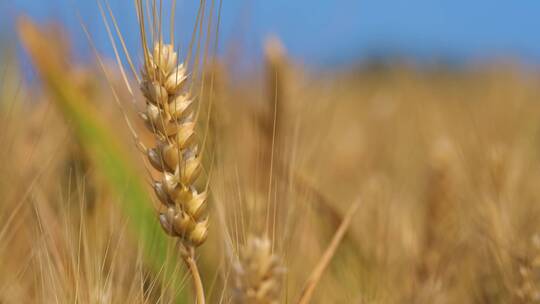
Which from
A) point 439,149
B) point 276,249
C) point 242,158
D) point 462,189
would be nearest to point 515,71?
point 462,189

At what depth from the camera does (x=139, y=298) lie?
1.88 ft

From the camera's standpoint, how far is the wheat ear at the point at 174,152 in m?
0.49

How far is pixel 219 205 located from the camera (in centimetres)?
59

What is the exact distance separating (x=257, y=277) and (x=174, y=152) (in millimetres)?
118

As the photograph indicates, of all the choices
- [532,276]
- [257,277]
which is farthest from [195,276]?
[532,276]

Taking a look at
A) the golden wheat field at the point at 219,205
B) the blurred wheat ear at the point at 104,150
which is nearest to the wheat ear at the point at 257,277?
the golden wheat field at the point at 219,205

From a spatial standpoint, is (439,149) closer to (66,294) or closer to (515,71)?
(66,294)

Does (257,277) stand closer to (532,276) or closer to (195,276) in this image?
(195,276)

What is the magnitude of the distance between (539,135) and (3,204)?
3.47 feet

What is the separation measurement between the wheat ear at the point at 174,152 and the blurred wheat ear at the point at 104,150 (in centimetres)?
16

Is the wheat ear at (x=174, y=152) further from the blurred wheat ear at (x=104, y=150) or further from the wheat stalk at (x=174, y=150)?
the blurred wheat ear at (x=104, y=150)

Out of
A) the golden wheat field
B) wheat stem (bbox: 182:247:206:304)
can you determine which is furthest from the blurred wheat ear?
wheat stem (bbox: 182:247:206:304)

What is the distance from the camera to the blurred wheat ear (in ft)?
2.27

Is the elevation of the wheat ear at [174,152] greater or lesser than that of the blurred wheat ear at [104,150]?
greater
